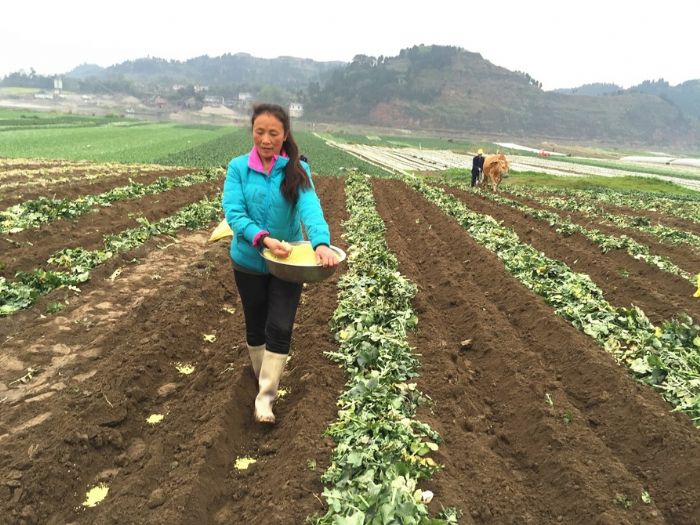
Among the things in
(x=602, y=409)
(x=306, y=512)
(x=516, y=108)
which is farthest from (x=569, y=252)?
(x=516, y=108)

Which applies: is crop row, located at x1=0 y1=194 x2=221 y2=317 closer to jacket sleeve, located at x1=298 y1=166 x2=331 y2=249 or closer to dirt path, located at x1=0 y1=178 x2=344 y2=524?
dirt path, located at x1=0 y1=178 x2=344 y2=524

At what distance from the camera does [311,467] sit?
3.18 m

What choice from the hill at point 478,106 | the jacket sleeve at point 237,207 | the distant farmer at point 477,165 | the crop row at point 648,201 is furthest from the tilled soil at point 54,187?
the hill at point 478,106

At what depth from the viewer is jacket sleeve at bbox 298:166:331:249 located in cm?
341

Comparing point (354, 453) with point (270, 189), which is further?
point (270, 189)

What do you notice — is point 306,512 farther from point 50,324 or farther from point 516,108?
point 516,108

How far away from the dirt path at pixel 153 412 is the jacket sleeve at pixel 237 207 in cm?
157

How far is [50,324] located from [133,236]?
4049mm

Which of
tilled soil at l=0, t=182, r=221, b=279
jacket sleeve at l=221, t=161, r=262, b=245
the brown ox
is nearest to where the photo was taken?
jacket sleeve at l=221, t=161, r=262, b=245

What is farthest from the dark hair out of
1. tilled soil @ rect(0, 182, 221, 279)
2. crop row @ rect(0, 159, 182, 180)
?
crop row @ rect(0, 159, 182, 180)

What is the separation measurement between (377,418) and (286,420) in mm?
785

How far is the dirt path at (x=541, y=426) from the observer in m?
3.19

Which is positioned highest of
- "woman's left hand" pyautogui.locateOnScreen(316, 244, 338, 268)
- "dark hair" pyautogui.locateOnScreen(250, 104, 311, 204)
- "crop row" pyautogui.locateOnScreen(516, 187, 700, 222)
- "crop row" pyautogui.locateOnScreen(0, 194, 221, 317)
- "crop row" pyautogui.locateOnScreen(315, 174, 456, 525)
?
"dark hair" pyautogui.locateOnScreen(250, 104, 311, 204)

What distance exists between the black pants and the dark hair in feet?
2.24
